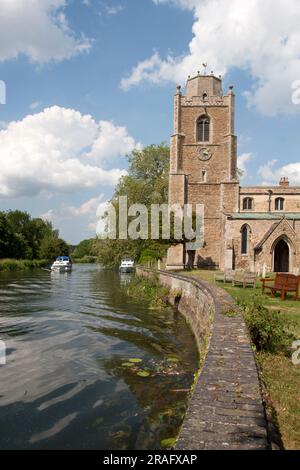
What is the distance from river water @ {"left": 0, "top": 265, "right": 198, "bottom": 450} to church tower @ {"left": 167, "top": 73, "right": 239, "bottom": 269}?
2147 cm

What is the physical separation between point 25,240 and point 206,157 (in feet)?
166

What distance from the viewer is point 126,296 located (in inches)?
969

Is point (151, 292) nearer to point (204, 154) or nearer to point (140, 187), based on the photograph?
point (204, 154)

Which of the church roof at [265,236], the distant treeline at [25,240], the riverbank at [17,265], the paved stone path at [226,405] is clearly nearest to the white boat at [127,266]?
the riverbank at [17,265]

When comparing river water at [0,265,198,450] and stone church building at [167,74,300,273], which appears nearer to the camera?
river water at [0,265,198,450]

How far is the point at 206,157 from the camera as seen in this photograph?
121 feet

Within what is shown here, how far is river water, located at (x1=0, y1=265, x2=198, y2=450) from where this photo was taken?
5.88m

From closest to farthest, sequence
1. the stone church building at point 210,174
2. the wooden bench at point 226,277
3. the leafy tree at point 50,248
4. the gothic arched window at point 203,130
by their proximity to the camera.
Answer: the wooden bench at point 226,277 → the stone church building at point 210,174 → the gothic arched window at point 203,130 → the leafy tree at point 50,248

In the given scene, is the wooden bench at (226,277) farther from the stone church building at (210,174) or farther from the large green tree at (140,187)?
the large green tree at (140,187)

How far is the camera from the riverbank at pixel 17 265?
54859mm

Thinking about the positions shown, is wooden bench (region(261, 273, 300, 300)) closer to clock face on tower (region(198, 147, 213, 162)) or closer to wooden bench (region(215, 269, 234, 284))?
wooden bench (region(215, 269, 234, 284))

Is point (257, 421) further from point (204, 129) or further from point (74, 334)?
point (204, 129)

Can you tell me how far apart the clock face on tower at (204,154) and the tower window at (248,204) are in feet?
18.4

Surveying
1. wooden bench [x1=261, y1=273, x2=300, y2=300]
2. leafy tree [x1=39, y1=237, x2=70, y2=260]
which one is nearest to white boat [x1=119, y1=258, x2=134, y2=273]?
leafy tree [x1=39, y1=237, x2=70, y2=260]
